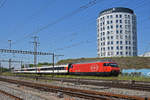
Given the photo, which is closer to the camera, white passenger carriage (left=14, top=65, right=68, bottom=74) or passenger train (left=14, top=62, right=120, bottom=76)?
passenger train (left=14, top=62, right=120, bottom=76)

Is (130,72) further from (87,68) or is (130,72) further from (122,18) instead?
(122,18)

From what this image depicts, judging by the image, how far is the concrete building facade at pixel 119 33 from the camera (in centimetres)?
9031

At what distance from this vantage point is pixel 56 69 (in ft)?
181

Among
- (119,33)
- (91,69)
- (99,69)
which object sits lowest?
(91,69)

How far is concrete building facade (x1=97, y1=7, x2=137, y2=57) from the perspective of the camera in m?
90.3

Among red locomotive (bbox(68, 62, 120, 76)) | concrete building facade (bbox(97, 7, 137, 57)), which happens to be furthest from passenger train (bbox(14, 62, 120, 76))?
concrete building facade (bbox(97, 7, 137, 57))

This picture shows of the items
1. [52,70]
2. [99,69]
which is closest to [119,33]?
[52,70]

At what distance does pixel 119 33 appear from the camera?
90.9 meters

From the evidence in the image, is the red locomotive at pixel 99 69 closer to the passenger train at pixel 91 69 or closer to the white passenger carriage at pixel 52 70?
the passenger train at pixel 91 69

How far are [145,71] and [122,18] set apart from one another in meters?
52.9

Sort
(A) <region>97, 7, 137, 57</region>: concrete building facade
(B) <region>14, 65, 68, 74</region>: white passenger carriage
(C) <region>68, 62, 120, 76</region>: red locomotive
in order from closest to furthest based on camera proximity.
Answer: (C) <region>68, 62, 120, 76</region>: red locomotive, (B) <region>14, 65, 68, 74</region>: white passenger carriage, (A) <region>97, 7, 137, 57</region>: concrete building facade

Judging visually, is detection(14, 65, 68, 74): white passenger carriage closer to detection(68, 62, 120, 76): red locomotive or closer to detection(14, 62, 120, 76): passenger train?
detection(14, 62, 120, 76): passenger train

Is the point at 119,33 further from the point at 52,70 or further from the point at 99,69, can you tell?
the point at 99,69

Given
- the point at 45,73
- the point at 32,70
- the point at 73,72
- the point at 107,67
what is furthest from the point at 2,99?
the point at 32,70
